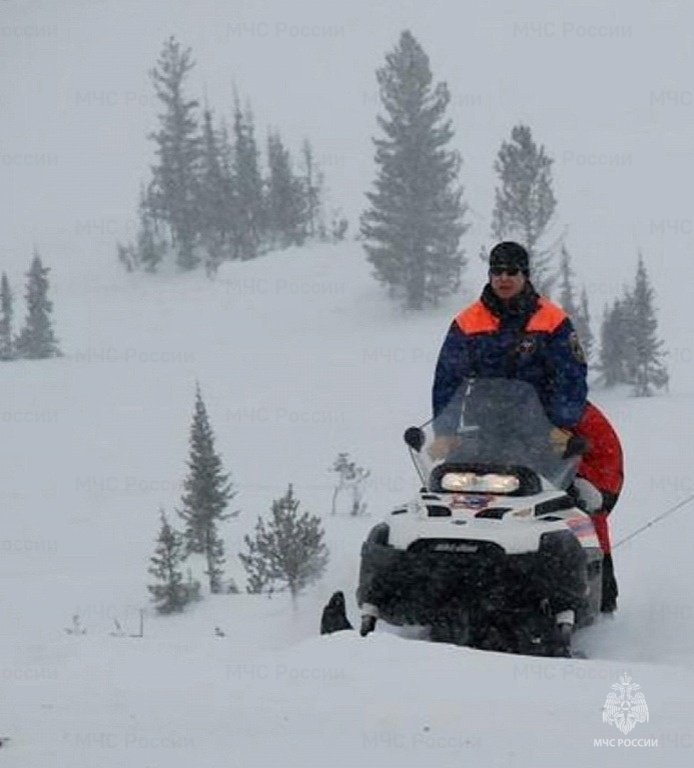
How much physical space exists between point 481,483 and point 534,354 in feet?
2.75

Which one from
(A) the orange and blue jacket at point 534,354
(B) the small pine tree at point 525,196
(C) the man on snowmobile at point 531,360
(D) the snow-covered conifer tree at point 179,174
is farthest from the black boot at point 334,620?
(D) the snow-covered conifer tree at point 179,174

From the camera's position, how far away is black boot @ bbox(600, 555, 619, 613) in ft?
23.4

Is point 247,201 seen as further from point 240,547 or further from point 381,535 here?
point 381,535

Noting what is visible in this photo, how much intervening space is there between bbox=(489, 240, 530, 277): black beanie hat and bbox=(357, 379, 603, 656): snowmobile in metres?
0.68

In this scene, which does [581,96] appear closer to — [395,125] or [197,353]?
[395,125]

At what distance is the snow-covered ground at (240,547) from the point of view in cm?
406

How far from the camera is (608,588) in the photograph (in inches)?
281

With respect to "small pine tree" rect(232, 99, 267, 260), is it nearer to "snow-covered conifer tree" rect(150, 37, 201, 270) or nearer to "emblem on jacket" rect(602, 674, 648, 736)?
"snow-covered conifer tree" rect(150, 37, 201, 270)

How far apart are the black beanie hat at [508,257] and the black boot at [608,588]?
5.28 ft

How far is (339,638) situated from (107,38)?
497 feet

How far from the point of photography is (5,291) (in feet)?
136

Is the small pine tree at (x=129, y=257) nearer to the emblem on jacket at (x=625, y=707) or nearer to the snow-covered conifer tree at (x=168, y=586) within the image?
the snow-covered conifer tree at (x=168, y=586)

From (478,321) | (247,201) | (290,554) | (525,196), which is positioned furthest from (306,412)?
(478,321)

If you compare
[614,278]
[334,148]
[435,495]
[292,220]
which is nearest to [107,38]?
[334,148]
